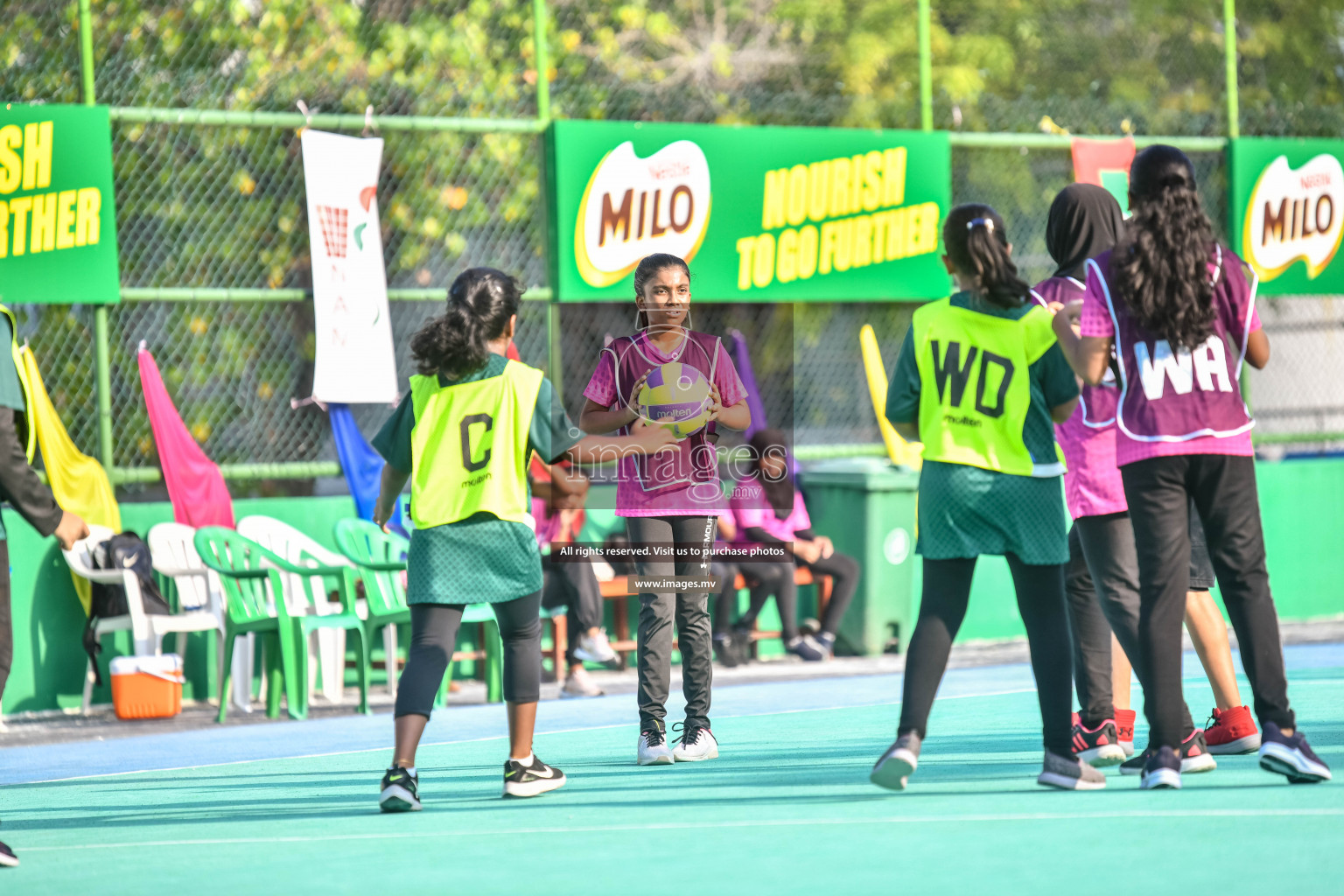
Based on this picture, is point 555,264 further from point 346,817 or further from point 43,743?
point 346,817

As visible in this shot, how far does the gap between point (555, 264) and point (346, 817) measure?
5950mm

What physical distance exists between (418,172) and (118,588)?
11.9ft

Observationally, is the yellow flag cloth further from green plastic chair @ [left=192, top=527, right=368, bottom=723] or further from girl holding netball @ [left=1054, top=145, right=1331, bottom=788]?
girl holding netball @ [left=1054, top=145, right=1331, bottom=788]

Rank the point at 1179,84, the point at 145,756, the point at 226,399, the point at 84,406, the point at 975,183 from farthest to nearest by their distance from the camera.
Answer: the point at 1179,84 < the point at 975,183 < the point at 226,399 < the point at 84,406 < the point at 145,756

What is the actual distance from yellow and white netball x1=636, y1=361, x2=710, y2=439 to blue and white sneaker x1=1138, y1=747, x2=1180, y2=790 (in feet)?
6.71

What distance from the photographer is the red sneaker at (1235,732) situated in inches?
240

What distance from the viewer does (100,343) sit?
394 inches

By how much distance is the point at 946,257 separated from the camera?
18.5ft

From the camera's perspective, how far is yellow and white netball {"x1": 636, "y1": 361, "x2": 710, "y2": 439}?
6.41 metres

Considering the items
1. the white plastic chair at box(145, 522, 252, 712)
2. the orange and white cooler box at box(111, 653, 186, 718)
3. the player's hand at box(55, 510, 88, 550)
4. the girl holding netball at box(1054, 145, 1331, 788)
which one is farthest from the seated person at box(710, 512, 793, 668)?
the player's hand at box(55, 510, 88, 550)

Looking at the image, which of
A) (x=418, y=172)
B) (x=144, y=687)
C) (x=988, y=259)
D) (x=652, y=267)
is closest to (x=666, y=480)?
(x=652, y=267)

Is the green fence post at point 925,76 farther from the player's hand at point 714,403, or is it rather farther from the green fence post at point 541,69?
the player's hand at point 714,403

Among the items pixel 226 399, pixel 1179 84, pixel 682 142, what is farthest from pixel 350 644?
pixel 1179 84

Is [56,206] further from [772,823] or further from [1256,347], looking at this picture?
[1256,347]
